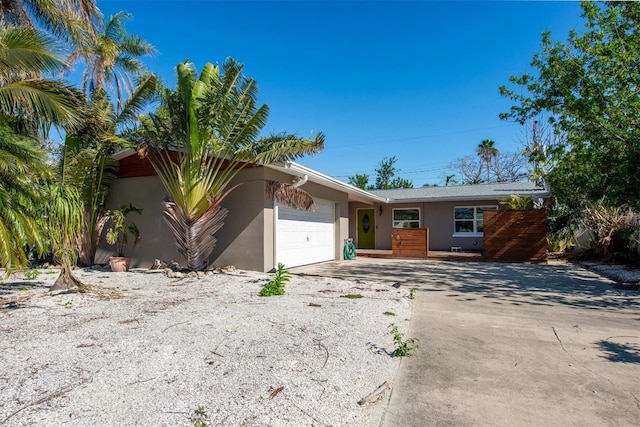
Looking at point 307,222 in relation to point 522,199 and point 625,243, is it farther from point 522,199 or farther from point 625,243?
point 625,243

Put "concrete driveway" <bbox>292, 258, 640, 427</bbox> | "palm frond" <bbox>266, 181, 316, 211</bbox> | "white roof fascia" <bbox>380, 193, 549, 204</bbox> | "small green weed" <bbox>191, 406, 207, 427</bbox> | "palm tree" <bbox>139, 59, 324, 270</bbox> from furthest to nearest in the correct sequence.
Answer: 1. "white roof fascia" <bbox>380, 193, 549, 204</bbox>
2. "palm frond" <bbox>266, 181, 316, 211</bbox>
3. "palm tree" <bbox>139, 59, 324, 270</bbox>
4. "concrete driveway" <bbox>292, 258, 640, 427</bbox>
5. "small green weed" <bbox>191, 406, 207, 427</bbox>

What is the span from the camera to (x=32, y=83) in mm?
6039

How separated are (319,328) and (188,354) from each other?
1.68 metres

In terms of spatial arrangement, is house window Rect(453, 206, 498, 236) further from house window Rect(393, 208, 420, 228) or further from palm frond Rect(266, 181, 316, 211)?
palm frond Rect(266, 181, 316, 211)

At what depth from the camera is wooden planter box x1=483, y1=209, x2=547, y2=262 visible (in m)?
14.1

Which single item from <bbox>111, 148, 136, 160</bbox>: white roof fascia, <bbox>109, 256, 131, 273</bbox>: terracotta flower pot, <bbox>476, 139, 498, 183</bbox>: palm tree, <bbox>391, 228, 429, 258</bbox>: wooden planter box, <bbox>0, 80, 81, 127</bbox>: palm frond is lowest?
<bbox>109, 256, 131, 273</bbox>: terracotta flower pot

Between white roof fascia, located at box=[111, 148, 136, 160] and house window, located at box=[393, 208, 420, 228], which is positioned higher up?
white roof fascia, located at box=[111, 148, 136, 160]

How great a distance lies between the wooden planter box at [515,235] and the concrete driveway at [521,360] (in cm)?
604

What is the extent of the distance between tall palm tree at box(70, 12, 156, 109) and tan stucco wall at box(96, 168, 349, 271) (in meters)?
10.2

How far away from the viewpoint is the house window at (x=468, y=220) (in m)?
17.9

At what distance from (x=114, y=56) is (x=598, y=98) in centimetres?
2071

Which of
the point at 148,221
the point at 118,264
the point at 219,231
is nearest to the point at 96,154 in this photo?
the point at 148,221

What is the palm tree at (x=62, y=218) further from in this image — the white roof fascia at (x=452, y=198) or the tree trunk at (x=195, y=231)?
the white roof fascia at (x=452, y=198)

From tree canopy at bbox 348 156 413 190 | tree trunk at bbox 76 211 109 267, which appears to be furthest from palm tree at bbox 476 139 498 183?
tree trunk at bbox 76 211 109 267
